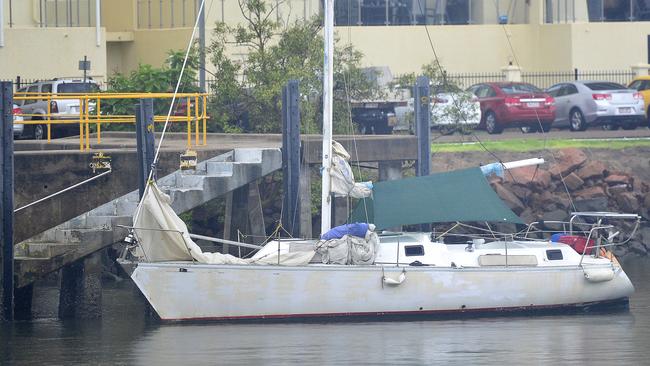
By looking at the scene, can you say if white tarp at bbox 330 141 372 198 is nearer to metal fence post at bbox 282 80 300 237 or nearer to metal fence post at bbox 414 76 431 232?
metal fence post at bbox 282 80 300 237

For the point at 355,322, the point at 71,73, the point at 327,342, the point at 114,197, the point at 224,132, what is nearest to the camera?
the point at 327,342

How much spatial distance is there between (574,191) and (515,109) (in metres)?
6.34

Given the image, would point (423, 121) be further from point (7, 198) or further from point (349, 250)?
point (7, 198)

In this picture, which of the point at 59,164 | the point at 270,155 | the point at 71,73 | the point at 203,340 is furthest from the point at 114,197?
the point at 71,73

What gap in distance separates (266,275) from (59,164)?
5.62m

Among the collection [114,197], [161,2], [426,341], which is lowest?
[426,341]

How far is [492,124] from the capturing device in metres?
44.1

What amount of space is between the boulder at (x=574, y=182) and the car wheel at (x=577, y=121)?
680 cm

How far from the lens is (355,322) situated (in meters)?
25.7

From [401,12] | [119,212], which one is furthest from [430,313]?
[401,12]

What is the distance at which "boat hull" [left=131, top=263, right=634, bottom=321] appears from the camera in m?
25.2

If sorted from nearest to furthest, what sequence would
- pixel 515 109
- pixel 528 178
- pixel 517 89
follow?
pixel 528 178 < pixel 515 109 < pixel 517 89

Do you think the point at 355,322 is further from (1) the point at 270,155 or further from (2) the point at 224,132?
(2) the point at 224,132

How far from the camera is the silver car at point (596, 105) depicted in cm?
4388
